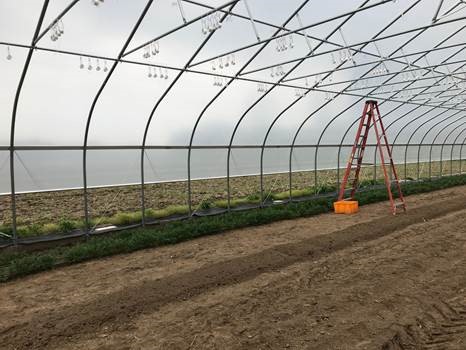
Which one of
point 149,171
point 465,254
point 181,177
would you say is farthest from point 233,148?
point 465,254

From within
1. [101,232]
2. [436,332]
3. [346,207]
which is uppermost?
[346,207]

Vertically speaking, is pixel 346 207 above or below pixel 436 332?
above

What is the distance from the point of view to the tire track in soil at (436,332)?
3.61m

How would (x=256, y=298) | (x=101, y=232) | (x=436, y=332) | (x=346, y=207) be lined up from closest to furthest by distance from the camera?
(x=436, y=332) < (x=256, y=298) < (x=101, y=232) < (x=346, y=207)

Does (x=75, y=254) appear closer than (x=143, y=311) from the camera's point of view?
No

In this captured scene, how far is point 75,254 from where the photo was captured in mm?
7188

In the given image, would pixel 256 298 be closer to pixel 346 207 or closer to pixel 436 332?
pixel 436 332

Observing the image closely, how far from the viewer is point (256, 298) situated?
4.96 meters

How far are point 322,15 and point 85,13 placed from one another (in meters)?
4.86

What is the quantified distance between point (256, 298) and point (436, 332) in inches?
84.8

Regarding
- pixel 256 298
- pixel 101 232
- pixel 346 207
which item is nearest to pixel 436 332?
pixel 256 298

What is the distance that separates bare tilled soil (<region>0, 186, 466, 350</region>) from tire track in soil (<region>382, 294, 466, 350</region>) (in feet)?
0.03

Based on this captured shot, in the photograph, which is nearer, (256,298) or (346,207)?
(256,298)

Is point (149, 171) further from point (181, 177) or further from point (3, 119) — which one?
point (3, 119)
